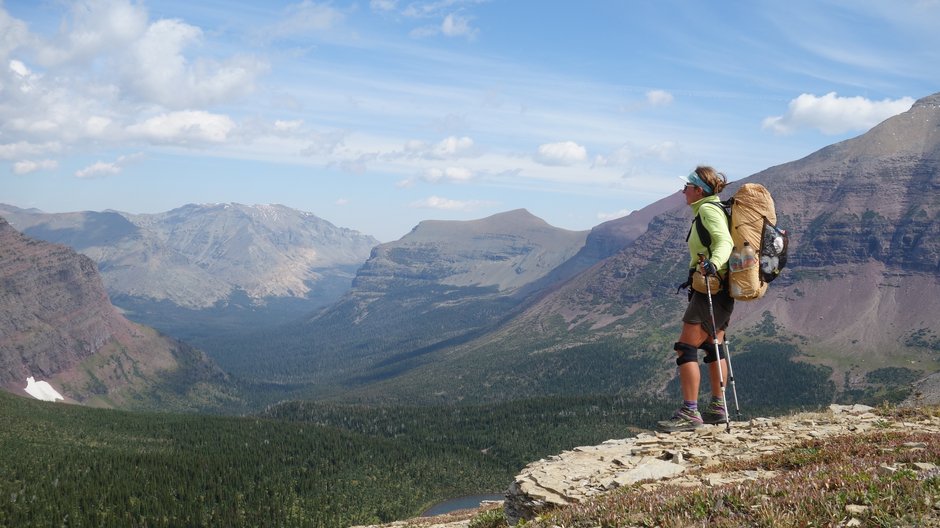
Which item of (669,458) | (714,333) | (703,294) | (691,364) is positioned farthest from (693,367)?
(669,458)

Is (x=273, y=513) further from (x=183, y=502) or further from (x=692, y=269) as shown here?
(x=692, y=269)

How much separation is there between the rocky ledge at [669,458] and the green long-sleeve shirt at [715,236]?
4.76 meters

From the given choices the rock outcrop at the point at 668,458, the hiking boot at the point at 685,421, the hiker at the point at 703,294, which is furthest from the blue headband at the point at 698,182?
the rock outcrop at the point at 668,458

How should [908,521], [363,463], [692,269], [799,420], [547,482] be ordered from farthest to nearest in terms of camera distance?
[363,463] → [799,420] → [692,269] → [547,482] → [908,521]

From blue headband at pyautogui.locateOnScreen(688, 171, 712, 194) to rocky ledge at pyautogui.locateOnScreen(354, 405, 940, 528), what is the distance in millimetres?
6956

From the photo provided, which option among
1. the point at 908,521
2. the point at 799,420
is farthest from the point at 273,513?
the point at 908,521

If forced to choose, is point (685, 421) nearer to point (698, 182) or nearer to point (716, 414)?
point (716, 414)

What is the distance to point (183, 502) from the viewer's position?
4766 inches

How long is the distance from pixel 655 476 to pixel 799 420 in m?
8.60

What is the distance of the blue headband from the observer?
59.7ft

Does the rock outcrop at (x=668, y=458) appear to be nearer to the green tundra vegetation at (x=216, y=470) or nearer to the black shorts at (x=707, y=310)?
the black shorts at (x=707, y=310)

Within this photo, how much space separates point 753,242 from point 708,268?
1741mm

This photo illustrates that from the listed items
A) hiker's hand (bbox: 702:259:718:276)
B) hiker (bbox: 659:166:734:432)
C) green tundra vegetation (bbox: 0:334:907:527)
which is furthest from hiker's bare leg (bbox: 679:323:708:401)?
green tundra vegetation (bbox: 0:334:907:527)

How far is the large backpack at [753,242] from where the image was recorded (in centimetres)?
1702
